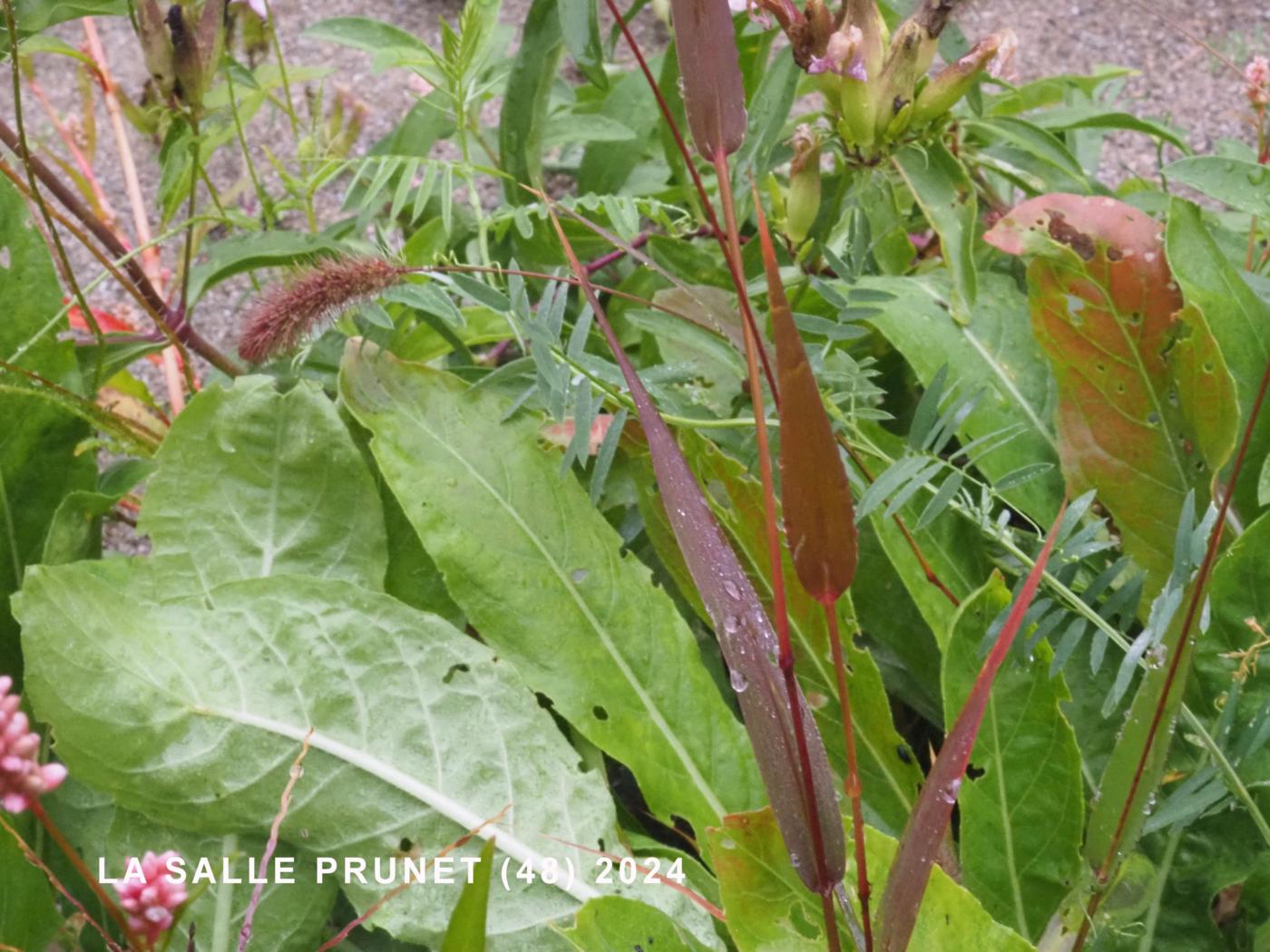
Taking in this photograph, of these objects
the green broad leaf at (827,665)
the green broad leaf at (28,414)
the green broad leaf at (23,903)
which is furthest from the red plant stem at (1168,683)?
the green broad leaf at (28,414)

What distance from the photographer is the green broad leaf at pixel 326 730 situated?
653 mm

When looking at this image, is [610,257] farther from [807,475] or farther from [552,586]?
[807,475]

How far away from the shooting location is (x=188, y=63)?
0.75m

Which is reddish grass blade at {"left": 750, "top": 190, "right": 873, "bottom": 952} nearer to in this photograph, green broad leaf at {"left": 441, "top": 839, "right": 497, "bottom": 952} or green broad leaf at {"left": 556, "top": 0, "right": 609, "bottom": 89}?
green broad leaf at {"left": 441, "top": 839, "right": 497, "bottom": 952}

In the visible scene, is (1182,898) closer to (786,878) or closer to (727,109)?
(786,878)

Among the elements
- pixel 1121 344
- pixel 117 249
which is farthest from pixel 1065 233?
pixel 117 249

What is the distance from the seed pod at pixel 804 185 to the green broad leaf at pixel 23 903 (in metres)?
0.57

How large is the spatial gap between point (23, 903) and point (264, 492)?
27 centimetres

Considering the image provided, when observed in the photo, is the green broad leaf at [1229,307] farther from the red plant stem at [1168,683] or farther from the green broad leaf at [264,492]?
the green broad leaf at [264,492]

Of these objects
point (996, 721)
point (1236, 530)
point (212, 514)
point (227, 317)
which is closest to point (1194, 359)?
point (1236, 530)

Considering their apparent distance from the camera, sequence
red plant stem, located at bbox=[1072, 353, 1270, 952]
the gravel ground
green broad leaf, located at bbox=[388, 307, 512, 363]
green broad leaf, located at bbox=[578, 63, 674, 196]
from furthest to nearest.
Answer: the gravel ground → green broad leaf, located at bbox=[578, 63, 674, 196] → green broad leaf, located at bbox=[388, 307, 512, 363] → red plant stem, located at bbox=[1072, 353, 1270, 952]

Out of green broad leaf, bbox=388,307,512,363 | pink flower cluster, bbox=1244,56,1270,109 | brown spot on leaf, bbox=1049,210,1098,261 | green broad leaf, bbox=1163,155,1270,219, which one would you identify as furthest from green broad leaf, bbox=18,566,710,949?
pink flower cluster, bbox=1244,56,1270,109

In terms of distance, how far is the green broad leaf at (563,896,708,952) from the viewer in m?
0.58

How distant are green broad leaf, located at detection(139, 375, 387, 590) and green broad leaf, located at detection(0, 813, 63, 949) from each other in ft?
0.61
